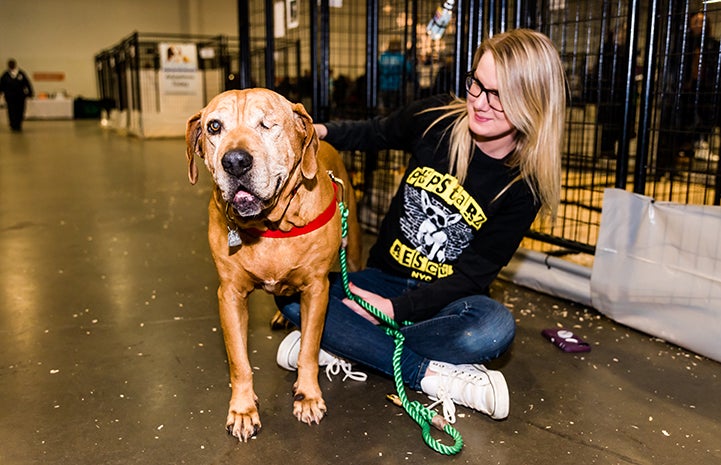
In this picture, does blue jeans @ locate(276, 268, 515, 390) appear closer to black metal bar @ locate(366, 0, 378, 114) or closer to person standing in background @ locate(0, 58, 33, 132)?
black metal bar @ locate(366, 0, 378, 114)

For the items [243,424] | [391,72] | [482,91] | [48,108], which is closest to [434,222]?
[482,91]

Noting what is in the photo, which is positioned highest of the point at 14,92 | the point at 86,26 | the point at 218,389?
the point at 86,26

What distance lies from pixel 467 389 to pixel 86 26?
20.9 m

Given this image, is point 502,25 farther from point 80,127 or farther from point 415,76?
point 80,127

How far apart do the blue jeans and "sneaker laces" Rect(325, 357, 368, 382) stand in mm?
84

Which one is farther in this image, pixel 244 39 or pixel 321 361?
pixel 244 39

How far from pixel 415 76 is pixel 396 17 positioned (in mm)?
869

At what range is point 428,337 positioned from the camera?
7.30ft

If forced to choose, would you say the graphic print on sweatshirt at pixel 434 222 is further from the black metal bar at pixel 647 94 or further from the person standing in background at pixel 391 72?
the person standing in background at pixel 391 72

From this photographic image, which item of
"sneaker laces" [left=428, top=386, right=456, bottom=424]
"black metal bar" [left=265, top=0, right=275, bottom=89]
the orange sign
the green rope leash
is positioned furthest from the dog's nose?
the orange sign

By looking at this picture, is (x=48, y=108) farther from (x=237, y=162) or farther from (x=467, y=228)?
(x=237, y=162)

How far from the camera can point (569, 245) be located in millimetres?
3320

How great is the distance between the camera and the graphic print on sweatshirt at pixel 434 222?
229 centimetres

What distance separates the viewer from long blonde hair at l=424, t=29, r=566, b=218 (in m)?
2.10
